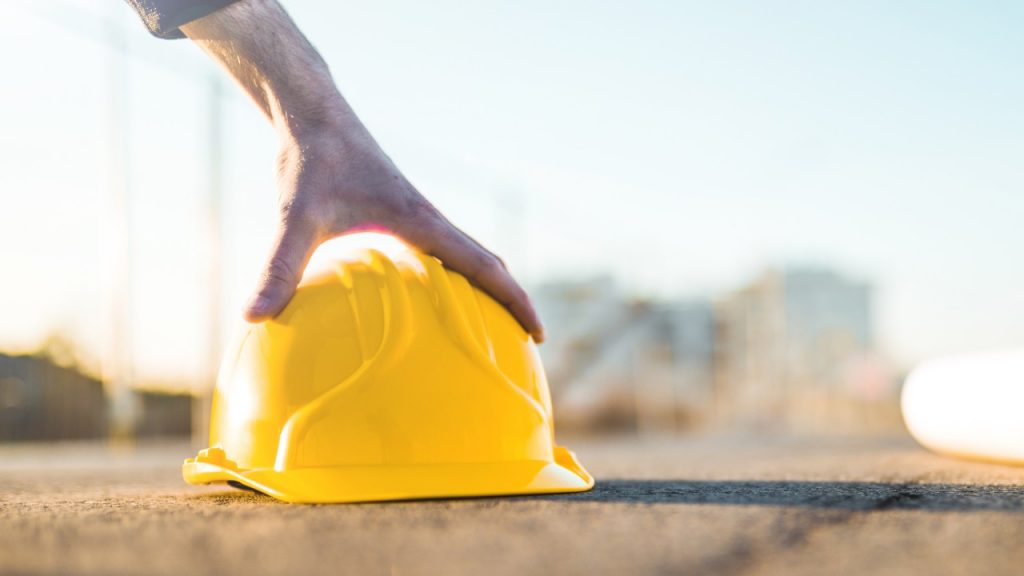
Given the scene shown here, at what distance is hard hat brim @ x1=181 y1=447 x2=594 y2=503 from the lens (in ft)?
4.92

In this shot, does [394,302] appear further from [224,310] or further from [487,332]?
[224,310]

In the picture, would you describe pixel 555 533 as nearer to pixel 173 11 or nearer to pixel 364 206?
pixel 364 206

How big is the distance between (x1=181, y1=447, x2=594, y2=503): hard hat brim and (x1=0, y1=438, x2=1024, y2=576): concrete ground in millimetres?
48

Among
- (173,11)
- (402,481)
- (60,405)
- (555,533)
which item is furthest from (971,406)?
(60,405)

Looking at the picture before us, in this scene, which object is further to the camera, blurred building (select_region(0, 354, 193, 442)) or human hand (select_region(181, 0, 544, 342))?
blurred building (select_region(0, 354, 193, 442))

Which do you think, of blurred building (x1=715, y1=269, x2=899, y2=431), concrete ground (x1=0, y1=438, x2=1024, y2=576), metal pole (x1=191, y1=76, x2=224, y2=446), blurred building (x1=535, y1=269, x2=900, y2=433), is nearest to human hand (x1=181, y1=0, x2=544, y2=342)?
concrete ground (x1=0, y1=438, x2=1024, y2=576)

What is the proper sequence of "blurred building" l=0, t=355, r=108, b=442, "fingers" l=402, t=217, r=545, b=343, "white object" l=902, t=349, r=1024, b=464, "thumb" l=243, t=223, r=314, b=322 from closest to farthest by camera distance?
"thumb" l=243, t=223, r=314, b=322, "fingers" l=402, t=217, r=545, b=343, "white object" l=902, t=349, r=1024, b=464, "blurred building" l=0, t=355, r=108, b=442

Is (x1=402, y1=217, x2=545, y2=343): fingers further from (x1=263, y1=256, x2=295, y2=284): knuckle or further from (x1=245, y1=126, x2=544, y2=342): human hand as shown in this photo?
(x1=263, y1=256, x2=295, y2=284): knuckle

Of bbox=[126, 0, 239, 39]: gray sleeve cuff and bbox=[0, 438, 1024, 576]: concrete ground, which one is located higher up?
bbox=[126, 0, 239, 39]: gray sleeve cuff

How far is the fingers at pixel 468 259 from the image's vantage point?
5.82 feet

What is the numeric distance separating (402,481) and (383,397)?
0.47 feet

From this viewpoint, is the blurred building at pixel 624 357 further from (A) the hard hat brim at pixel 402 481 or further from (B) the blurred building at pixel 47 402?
(A) the hard hat brim at pixel 402 481

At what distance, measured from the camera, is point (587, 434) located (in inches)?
414

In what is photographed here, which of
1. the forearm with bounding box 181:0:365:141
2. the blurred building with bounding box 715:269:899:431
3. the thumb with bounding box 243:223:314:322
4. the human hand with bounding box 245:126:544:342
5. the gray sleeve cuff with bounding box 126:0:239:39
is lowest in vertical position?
the blurred building with bounding box 715:269:899:431
